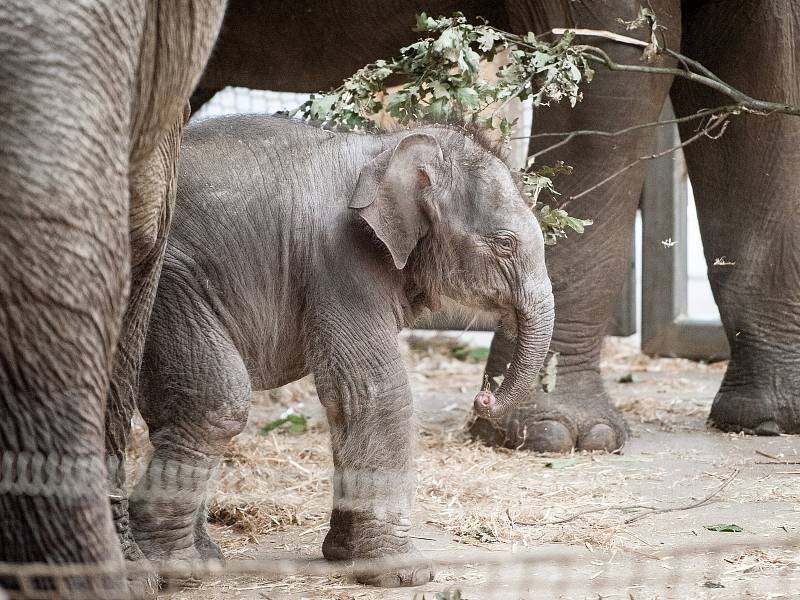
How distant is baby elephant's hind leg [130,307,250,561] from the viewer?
3320 mm

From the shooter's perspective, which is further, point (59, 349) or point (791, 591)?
point (791, 591)

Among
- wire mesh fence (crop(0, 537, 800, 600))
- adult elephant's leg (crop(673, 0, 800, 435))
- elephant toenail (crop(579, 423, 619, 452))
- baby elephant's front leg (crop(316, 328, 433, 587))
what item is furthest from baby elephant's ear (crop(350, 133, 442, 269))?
adult elephant's leg (crop(673, 0, 800, 435))

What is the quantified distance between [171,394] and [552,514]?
4.65 ft

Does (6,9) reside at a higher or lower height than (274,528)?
higher

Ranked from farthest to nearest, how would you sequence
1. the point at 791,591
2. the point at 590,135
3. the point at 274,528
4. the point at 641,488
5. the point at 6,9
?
1. the point at 590,135
2. the point at 641,488
3. the point at 274,528
4. the point at 791,591
5. the point at 6,9

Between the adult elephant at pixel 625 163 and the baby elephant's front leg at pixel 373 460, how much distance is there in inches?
69.2

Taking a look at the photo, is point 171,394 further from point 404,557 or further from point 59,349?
A: point 59,349

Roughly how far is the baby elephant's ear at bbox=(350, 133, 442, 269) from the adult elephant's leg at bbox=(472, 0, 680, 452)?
5.16 ft

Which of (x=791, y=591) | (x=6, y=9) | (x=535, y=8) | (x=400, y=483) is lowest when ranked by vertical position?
(x=791, y=591)

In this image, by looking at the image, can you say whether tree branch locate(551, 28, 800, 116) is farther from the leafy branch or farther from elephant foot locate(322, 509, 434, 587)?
elephant foot locate(322, 509, 434, 587)

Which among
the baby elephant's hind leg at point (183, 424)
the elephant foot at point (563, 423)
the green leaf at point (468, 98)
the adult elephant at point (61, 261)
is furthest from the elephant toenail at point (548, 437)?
the adult elephant at point (61, 261)

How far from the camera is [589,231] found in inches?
205

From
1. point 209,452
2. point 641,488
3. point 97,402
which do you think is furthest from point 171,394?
point 641,488

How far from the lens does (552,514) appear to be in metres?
4.21
